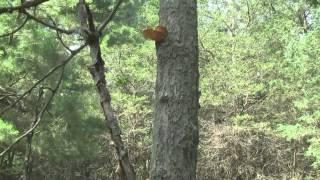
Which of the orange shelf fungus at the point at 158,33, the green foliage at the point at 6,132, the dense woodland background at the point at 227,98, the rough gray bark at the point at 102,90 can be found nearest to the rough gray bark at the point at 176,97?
the orange shelf fungus at the point at 158,33

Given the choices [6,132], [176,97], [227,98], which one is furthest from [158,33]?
[227,98]

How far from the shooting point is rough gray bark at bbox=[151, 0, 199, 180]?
2.53m

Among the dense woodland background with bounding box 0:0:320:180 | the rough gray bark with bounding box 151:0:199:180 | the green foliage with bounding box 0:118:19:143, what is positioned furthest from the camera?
the dense woodland background with bounding box 0:0:320:180

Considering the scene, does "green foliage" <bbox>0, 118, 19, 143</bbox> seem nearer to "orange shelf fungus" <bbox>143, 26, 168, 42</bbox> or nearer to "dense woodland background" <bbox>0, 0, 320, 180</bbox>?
"dense woodland background" <bbox>0, 0, 320, 180</bbox>

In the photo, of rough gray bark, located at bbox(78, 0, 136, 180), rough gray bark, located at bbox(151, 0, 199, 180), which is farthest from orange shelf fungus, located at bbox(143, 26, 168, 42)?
rough gray bark, located at bbox(78, 0, 136, 180)

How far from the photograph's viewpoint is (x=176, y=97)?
256cm

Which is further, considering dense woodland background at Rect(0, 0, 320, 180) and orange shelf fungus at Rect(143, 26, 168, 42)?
dense woodland background at Rect(0, 0, 320, 180)

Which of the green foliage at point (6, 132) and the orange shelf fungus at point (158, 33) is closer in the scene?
the orange shelf fungus at point (158, 33)

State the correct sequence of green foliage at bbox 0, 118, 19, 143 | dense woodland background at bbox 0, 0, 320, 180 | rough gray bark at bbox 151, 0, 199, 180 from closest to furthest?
rough gray bark at bbox 151, 0, 199, 180
green foliage at bbox 0, 118, 19, 143
dense woodland background at bbox 0, 0, 320, 180

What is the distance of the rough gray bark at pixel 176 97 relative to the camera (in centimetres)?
253

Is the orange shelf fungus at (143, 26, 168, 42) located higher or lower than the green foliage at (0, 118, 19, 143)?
higher

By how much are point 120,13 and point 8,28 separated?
1008cm

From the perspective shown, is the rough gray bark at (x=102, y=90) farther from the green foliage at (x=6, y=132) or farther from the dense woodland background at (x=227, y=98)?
the dense woodland background at (x=227, y=98)

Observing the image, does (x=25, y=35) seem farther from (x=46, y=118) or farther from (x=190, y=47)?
(x=190, y=47)
